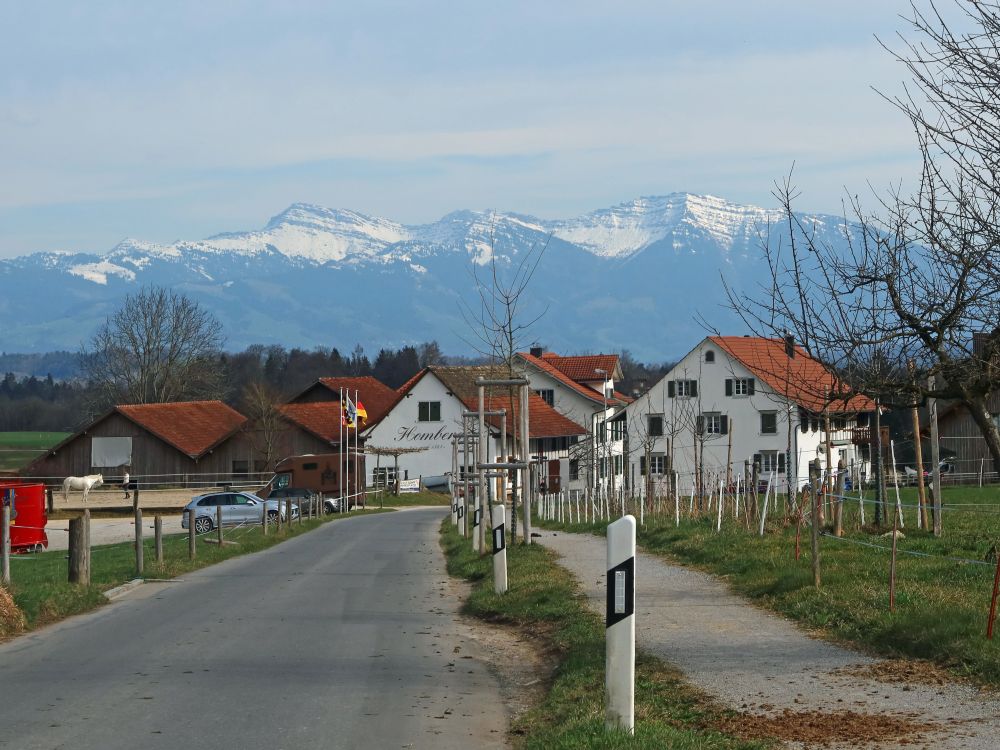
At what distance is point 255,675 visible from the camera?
34.8 feet

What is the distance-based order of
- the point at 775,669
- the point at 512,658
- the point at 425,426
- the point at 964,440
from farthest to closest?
the point at 425,426 < the point at 964,440 < the point at 512,658 < the point at 775,669

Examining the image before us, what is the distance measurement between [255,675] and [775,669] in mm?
4225

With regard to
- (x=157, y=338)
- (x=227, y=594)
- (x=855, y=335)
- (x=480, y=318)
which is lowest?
(x=227, y=594)

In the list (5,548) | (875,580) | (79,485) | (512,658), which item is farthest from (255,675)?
(79,485)

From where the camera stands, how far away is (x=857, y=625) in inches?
443

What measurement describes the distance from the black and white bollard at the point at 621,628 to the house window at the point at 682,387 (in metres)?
63.4

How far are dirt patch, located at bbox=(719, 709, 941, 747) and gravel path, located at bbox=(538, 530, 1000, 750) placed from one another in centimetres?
7

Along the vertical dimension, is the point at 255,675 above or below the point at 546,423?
below

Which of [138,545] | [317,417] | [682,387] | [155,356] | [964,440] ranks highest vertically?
[155,356]

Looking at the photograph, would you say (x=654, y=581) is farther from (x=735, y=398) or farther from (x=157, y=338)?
(x=157, y=338)

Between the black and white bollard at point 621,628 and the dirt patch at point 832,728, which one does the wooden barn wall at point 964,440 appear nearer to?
the dirt patch at point 832,728

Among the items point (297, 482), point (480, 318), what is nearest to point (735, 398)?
point (297, 482)

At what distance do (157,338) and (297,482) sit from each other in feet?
113

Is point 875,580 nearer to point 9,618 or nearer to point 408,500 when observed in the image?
point 9,618
